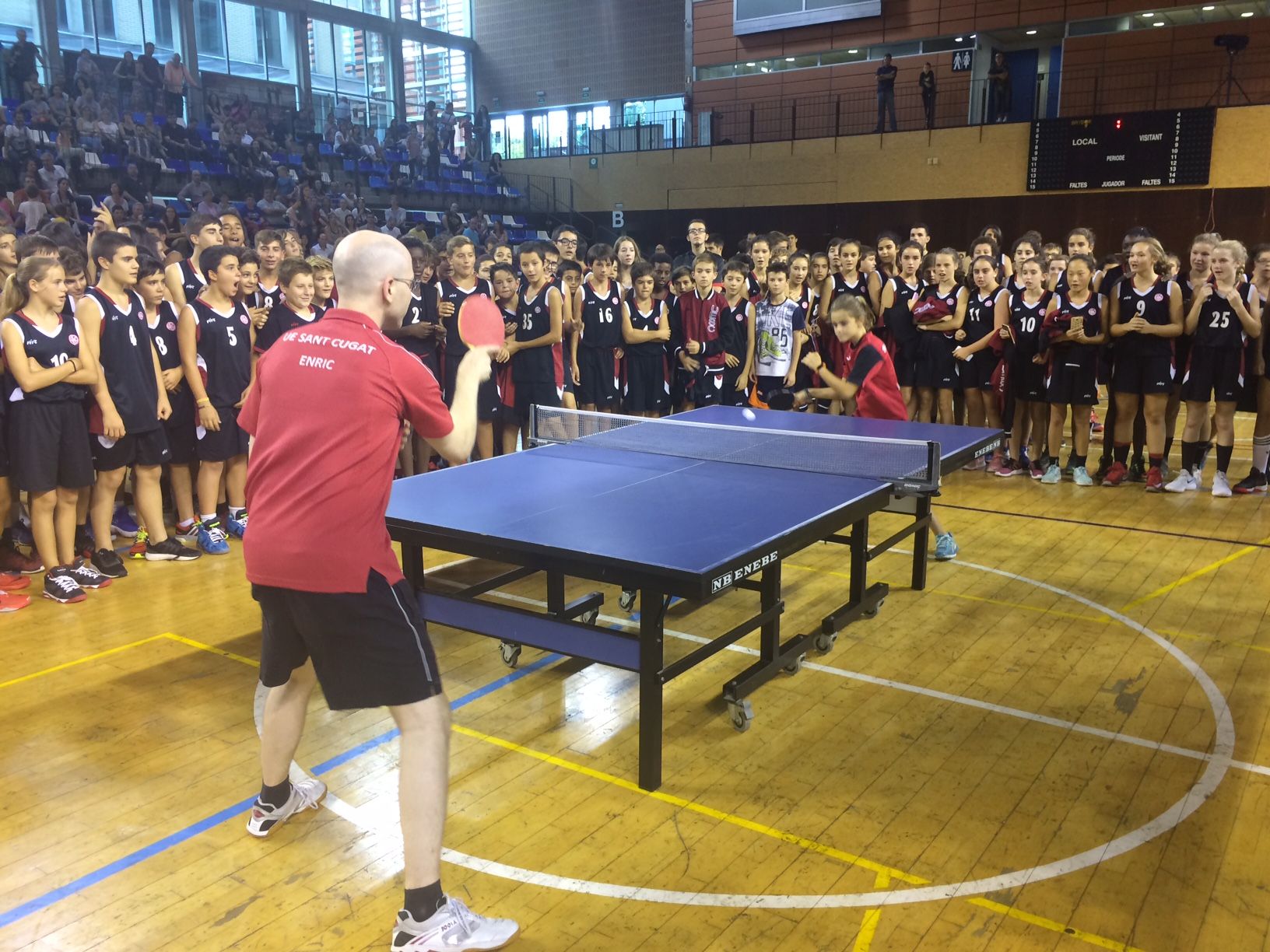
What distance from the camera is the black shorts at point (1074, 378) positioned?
8742 mm

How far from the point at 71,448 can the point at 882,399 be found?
5098 millimetres

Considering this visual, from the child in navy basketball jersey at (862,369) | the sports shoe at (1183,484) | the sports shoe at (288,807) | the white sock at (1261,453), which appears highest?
the child in navy basketball jersey at (862,369)

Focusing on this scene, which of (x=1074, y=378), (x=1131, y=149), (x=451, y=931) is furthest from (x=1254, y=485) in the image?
(x=1131, y=149)

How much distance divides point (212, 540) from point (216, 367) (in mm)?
1222

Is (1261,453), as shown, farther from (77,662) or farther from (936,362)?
(77,662)

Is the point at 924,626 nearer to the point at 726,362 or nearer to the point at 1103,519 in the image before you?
the point at 1103,519

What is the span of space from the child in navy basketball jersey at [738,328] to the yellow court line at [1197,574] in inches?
159

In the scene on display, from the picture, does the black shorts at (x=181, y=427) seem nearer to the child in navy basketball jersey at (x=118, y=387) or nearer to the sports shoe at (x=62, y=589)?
the child in navy basketball jersey at (x=118, y=387)

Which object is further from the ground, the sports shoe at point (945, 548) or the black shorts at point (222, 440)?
the black shorts at point (222, 440)

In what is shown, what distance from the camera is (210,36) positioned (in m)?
26.5

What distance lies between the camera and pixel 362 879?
324cm

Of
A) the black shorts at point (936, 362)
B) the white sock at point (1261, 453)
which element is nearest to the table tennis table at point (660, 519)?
the black shorts at point (936, 362)

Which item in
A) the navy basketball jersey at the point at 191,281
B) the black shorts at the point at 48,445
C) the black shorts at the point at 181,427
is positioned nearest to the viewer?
the black shorts at the point at 48,445

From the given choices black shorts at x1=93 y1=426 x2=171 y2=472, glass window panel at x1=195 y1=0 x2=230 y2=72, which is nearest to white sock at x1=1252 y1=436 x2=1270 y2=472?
black shorts at x1=93 y1=426 x2=171 y2=472
